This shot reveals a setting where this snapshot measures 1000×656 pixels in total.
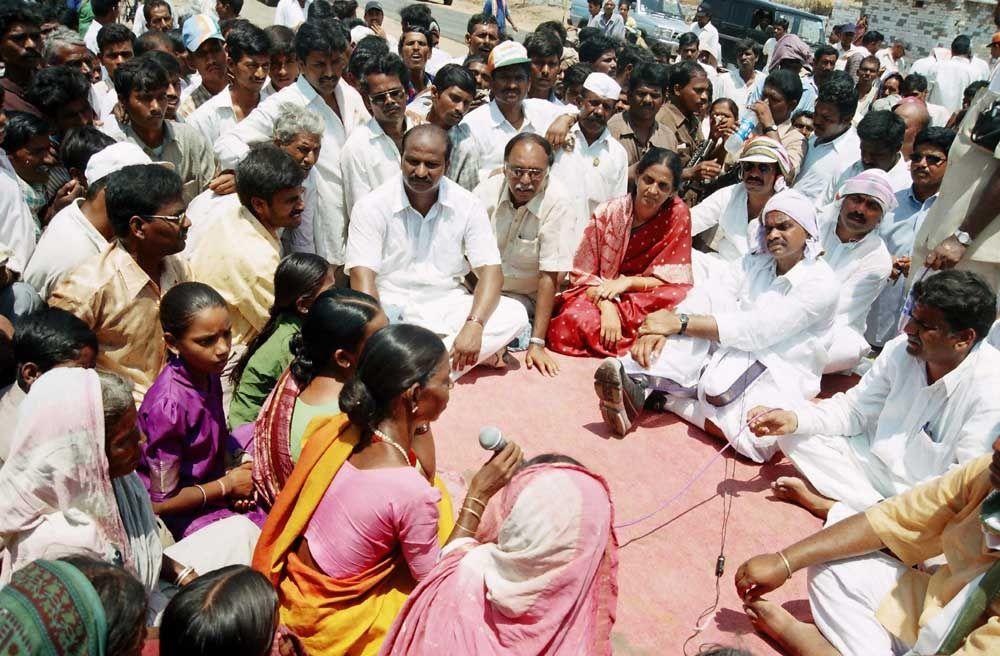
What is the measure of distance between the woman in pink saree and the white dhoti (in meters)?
2.46

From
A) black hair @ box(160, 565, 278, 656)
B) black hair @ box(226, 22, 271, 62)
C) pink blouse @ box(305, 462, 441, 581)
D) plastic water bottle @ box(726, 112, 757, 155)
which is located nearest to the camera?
black hair @ box(160, 565, 278, 656)

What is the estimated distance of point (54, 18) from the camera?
7.77 metres

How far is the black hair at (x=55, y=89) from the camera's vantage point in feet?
15.5

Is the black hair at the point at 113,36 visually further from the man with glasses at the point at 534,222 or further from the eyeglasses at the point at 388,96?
the man with glasses at the point at 534,222

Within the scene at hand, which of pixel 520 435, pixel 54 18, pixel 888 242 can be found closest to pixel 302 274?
pixel 520 435

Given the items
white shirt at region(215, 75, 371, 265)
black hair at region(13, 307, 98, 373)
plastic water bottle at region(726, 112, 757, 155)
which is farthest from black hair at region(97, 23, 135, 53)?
plastic water bottle at region(726, 112, 757, 155)

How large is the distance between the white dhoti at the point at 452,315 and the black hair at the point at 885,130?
3181 millimetres

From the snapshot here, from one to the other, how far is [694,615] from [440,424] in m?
1.81

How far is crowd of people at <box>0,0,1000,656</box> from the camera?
225cm

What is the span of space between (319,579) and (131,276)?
1.85 meters

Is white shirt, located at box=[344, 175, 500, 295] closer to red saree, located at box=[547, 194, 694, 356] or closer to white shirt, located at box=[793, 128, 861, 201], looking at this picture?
red saree, located at box=[547, 194, 694, 356]

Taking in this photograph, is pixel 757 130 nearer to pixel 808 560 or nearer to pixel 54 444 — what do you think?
pixel 808 560

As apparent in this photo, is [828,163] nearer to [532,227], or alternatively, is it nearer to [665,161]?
[665,161]

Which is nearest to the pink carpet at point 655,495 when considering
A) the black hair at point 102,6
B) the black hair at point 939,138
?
the black hair at point 939,138
